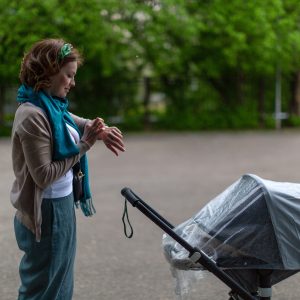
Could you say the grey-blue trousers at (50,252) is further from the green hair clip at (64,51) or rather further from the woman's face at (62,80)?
the green hair clip at (64,51)

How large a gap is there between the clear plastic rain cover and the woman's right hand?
714mm

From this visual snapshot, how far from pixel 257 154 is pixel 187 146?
1.73m

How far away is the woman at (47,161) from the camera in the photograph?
9.83 ft

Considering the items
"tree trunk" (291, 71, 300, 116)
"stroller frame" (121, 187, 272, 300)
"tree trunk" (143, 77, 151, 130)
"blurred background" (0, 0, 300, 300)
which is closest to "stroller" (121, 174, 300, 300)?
"stroller frame" (121, 187, 272, 300)

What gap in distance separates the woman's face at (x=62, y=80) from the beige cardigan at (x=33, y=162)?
146 millimetres

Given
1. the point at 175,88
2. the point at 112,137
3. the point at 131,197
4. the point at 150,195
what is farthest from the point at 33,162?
the point at 175,88

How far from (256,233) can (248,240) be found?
5cm

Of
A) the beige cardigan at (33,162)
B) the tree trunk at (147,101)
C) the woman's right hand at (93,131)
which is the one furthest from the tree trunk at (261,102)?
the beige cardigan at (33,162)

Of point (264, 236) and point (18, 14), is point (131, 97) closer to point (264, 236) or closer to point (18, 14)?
point (18, 14)

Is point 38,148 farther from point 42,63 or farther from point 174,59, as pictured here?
point 174,59

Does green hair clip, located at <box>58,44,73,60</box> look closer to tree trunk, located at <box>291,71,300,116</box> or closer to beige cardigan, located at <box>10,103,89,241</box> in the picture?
beige cardigan, located at <box>10,103,89,241</box>

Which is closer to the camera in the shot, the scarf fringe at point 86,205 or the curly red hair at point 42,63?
the curly red hair at point 42,63

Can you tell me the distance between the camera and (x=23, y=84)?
10.1 ft

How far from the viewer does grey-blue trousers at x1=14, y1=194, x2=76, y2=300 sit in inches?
124
